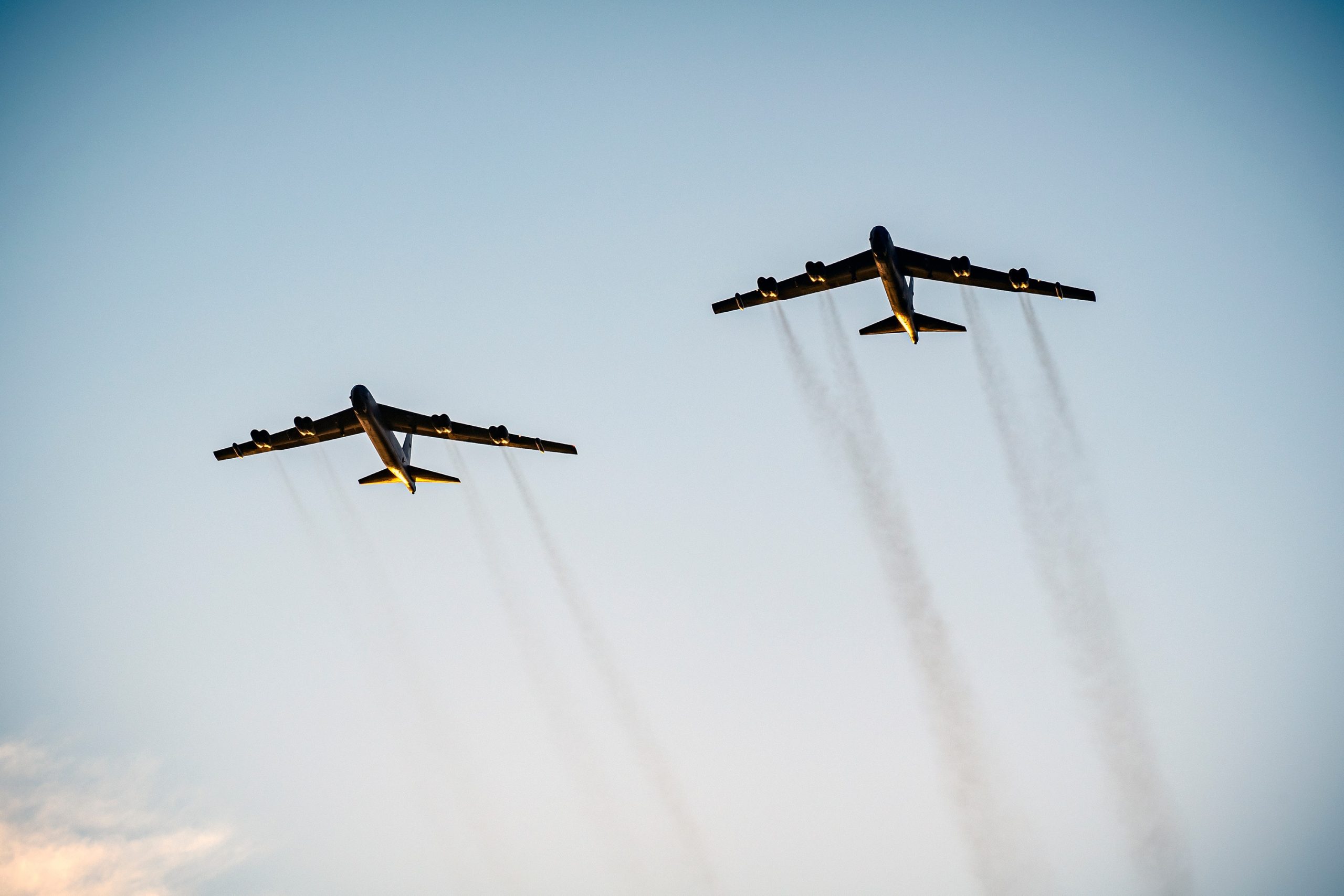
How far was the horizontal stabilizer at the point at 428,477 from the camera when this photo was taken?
54688mm

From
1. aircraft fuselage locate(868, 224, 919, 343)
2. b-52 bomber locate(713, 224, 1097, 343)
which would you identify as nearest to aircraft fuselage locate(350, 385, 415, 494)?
b-52 bomber locate(713, 224, 1097, 343)

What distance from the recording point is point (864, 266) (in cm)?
5184

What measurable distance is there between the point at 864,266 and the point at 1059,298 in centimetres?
1073

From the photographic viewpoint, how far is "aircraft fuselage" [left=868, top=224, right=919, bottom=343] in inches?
1880

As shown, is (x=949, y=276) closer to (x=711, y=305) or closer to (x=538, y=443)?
(x=711, y=305)

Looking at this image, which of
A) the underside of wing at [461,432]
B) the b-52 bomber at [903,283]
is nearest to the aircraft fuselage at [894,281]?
the b-52 bomber at [903,283]

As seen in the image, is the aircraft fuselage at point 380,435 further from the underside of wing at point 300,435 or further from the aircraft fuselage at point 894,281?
the aircraft fuselage at point 894,281

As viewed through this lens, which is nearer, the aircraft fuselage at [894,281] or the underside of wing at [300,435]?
the aircraft fuselage at [894,281]

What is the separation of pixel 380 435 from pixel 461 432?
6.40 meters

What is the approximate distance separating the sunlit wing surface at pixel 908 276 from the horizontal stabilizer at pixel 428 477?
18171 millimetres

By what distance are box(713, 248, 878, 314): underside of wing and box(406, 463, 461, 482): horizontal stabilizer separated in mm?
17878

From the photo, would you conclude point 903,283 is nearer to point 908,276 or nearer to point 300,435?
point 908,276

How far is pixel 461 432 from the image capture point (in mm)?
56969

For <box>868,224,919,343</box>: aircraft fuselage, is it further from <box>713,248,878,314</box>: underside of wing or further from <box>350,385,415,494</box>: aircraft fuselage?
<box>350,385,415,494</box>: aircraft fuselage
